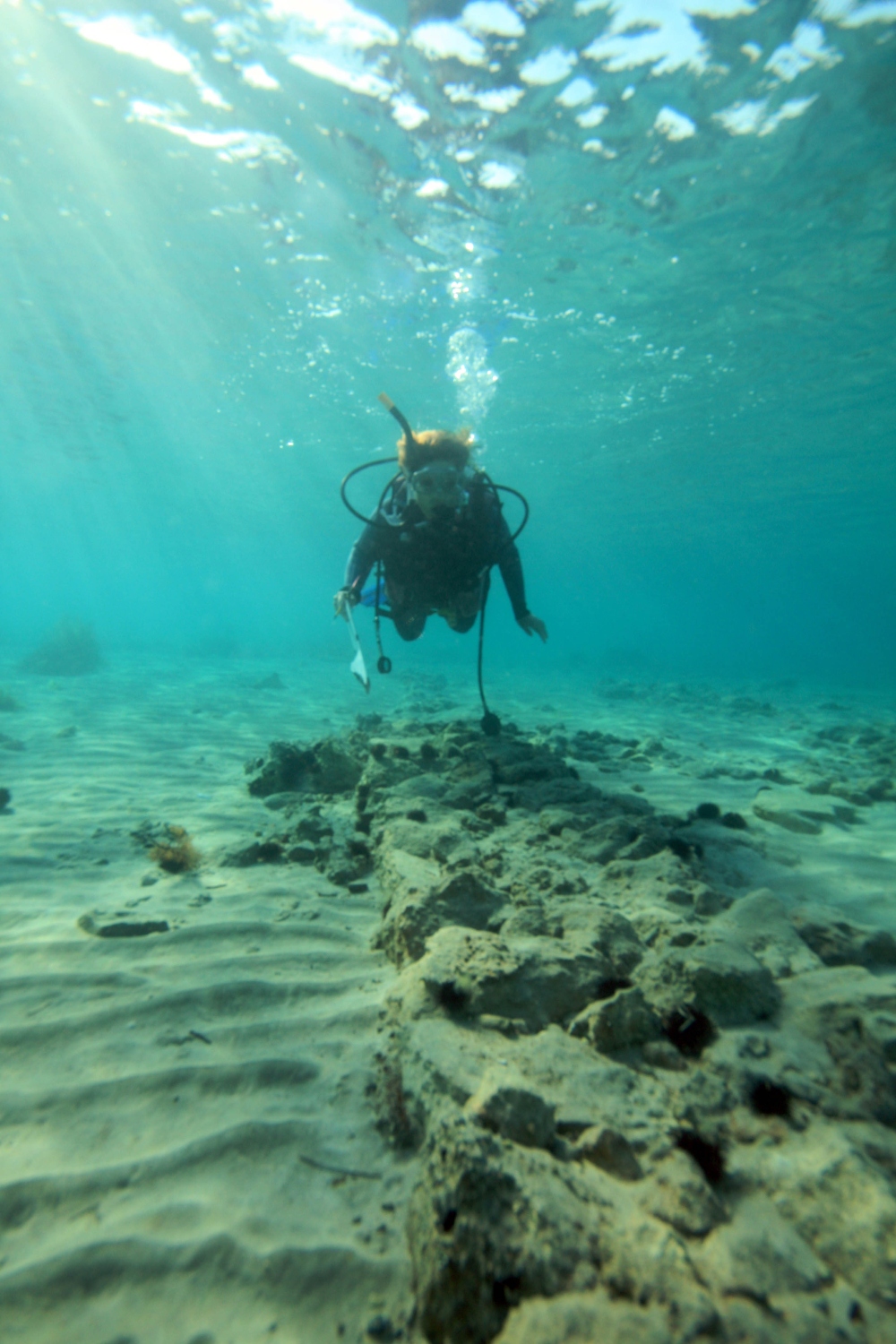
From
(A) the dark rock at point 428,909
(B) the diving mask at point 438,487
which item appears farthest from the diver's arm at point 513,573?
(A) the dark rock at point 428,909

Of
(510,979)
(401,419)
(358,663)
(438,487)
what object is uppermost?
(401,419)

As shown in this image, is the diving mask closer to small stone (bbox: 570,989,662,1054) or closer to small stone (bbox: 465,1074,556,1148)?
small stone (bbox: 570,989,662,1054)

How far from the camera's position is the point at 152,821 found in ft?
16.1

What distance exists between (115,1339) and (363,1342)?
0.59 metres

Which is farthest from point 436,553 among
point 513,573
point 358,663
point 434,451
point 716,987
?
point 716,987

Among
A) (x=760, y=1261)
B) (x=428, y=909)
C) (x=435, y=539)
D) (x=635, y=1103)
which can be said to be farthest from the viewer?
(x=435, y=539)

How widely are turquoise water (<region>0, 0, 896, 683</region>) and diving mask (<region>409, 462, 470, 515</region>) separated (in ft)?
24.5

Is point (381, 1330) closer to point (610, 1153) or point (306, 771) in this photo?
point (610, 1153)

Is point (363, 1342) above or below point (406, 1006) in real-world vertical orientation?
below

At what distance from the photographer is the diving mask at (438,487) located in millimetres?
6082

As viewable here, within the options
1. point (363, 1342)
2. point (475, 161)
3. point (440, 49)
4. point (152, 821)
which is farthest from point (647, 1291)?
point (475, 161)

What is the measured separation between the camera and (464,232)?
12281 millimetres

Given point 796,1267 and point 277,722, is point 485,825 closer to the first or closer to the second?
point 796,1267

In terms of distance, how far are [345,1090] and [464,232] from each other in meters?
15.0
